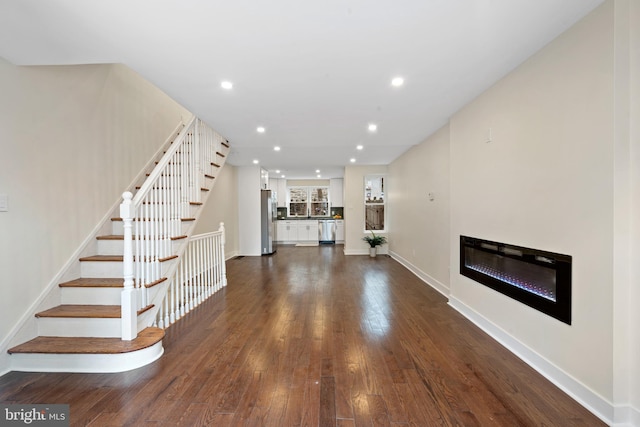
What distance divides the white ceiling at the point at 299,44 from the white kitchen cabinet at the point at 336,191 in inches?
270

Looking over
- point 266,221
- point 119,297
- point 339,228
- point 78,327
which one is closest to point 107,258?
point 119,297

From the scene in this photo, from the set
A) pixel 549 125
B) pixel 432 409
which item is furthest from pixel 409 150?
pixel 432 409

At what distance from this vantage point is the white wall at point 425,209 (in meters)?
3.81

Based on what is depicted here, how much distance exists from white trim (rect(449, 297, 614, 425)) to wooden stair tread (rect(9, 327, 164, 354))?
2.99 meters

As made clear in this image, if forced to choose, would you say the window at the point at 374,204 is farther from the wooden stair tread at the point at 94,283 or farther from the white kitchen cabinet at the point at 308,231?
the wooden stair tread at the point at 94,283

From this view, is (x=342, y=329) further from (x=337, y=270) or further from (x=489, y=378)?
(x=337, y=270)

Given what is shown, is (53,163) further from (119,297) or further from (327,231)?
(327,231)

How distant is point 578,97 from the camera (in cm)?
170

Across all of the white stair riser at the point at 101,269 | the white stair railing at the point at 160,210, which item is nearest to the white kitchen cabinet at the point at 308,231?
the white stair railing at the point at 160,210

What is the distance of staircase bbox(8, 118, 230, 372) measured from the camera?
A: 2.02 meters

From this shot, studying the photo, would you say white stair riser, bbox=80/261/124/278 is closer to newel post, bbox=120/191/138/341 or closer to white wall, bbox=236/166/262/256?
newel post, bbox=120/191/138/341

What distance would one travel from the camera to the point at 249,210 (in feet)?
23.8

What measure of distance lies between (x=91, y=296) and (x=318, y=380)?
217 cm

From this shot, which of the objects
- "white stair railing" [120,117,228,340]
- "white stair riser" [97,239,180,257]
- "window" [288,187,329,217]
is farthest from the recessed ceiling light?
"window" [288,187,329,217]
